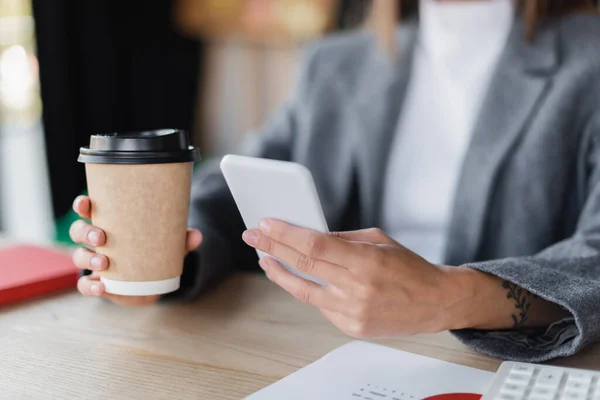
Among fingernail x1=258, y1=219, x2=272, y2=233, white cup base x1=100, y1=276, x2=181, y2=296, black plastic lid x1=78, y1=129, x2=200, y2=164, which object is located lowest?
white cup base x1=100, y1=276, x2=181, y2=296

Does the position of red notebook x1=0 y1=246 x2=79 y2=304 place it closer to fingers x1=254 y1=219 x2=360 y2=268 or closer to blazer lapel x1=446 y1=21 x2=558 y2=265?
fingers x1=254 y1=219 x2=360 y2=268

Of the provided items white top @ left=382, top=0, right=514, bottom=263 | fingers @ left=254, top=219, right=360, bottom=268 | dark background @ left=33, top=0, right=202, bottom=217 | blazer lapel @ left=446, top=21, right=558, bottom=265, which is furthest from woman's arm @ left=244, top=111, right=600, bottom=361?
dark background @ left=33, top=0, right=202, bottom=217

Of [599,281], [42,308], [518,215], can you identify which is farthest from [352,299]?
[518,215]

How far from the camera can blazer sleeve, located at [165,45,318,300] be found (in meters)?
0.89

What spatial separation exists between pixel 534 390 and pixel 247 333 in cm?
34

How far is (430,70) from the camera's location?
1.35m

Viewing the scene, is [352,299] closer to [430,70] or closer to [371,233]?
[371,233]

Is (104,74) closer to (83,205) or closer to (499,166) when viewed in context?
(499,166)

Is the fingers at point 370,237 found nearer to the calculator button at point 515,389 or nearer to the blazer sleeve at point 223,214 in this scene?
the calculator button at point 515,389

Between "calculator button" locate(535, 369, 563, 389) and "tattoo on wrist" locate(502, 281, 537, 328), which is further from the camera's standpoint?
"tattoo on wrist" locate(502, 281, 537, 328)

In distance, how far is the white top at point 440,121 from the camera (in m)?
1.28

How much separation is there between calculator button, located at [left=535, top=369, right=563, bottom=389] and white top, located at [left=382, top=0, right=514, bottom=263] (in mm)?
680

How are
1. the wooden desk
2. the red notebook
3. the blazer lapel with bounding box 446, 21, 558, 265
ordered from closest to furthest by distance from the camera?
1. the wooden desk
2. the red notebook
3. the blazer lapel with bounding box 446, 21, 558, 265

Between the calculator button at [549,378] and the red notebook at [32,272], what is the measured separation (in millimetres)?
646
